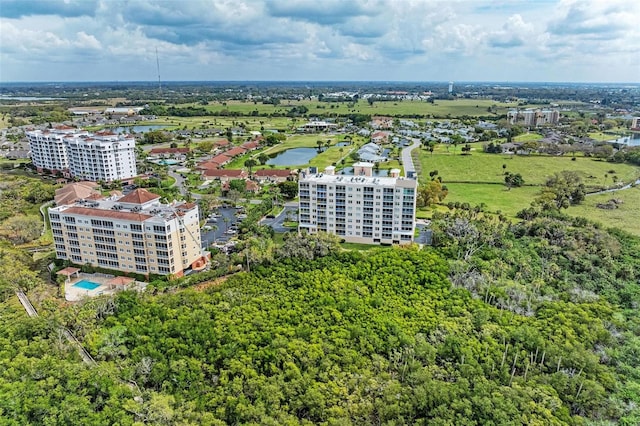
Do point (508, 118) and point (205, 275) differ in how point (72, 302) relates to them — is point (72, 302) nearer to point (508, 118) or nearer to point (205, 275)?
point (205, 275)

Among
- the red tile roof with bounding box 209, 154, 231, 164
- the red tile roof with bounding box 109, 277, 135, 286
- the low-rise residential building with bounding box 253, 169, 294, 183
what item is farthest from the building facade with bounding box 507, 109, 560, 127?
the red tile roof with bounding box 109, 277, 135, 286

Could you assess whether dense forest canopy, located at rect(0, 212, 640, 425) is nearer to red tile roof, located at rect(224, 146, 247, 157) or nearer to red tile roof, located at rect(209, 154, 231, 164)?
red tile roof, located at rect(209, 154, 231, 164)

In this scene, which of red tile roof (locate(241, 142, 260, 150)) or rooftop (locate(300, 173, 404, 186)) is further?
red tile roof (locate(241, 142, 260, 150))

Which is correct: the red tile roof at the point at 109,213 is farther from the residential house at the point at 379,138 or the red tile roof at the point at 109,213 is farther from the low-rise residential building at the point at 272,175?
the residential house at the point at 379,138

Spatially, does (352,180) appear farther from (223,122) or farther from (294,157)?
(223,122)

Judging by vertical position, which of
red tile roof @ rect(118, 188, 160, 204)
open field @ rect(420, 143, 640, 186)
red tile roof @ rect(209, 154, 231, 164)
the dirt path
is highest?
red tile roof @ rect(118, 188, 160, 204)

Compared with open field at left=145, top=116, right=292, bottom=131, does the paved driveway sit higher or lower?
lower

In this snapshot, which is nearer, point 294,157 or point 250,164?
point 250,164

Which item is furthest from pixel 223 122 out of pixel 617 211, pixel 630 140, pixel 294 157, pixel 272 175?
pixel 617 211
